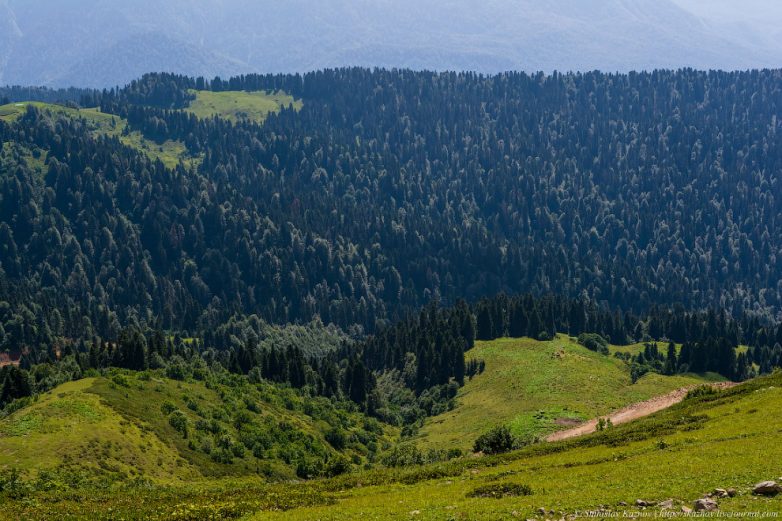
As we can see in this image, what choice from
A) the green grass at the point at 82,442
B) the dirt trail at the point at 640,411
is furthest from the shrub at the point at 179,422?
the dirt trail at the point at 640,411

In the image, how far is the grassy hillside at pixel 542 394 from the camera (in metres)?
143

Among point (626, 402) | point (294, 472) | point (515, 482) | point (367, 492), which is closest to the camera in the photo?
point (515, 482)

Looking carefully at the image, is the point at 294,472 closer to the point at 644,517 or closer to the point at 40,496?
the point at 40,496

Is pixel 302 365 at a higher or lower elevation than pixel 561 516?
lower

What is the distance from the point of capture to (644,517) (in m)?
43.6

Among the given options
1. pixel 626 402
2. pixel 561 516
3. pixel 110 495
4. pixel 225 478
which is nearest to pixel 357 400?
pixel 626 402

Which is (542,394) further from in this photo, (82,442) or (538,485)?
(538,485)

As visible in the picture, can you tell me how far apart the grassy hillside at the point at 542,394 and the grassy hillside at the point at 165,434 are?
19546mm

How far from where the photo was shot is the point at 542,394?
521 feet

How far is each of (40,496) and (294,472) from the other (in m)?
50.9

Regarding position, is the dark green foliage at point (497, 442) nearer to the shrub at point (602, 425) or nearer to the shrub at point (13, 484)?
the shrub at point (602, 425)

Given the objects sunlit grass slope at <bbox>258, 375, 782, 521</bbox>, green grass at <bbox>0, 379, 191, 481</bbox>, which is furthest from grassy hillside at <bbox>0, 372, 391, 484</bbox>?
sunlit grass slope at <bbox>258, 375, 782, 521</bbox>

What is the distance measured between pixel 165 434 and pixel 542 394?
7661 centimetres

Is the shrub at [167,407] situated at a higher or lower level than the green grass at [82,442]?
lower
